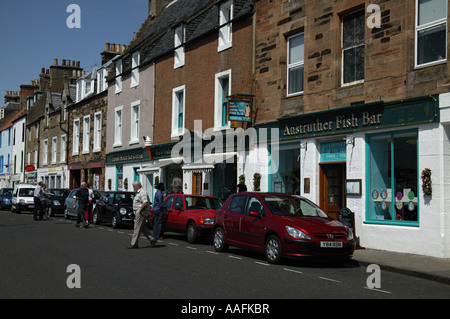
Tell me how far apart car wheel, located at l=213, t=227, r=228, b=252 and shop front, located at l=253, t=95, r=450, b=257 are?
402 cm

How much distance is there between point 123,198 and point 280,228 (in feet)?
38.5

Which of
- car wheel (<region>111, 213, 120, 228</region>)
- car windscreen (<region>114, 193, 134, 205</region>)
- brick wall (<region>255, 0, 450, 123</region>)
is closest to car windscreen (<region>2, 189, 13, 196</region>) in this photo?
car windscreen (<region>114, 193, 134, 205</region>)

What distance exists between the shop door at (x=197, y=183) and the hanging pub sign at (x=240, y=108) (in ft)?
17.0

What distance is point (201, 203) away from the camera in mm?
16969

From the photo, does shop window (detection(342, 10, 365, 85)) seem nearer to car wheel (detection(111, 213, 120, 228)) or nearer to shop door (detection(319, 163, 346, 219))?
shop door (detection(319, 163, 346, 219))

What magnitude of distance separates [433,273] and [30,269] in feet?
24.8

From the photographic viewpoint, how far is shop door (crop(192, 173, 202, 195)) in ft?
77.3

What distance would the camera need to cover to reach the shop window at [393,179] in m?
13.6

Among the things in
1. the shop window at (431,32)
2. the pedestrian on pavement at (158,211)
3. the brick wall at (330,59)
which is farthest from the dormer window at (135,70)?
the shop window at (431,32)

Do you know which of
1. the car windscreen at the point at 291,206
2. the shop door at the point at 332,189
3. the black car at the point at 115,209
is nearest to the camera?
the car windscreen at the point at 291,206

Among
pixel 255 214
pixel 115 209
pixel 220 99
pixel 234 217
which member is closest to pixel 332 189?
pixel 234 217

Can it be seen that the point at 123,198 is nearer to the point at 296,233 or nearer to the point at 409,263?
the point at 296,233

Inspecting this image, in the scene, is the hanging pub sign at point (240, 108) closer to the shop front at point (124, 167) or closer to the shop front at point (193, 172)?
the shop front at point (193, 172)
